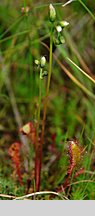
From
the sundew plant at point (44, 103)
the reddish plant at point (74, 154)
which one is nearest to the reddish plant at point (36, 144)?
the sundew plant at point (44, 103)

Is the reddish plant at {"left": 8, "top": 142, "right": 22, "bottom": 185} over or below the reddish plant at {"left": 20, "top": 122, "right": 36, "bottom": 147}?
below

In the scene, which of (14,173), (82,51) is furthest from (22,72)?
(14,173)

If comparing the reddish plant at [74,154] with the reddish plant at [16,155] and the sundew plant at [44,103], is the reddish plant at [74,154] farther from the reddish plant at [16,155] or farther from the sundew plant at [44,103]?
the reddish plant at [16,155]

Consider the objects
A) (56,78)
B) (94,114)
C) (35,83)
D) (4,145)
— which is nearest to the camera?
(94,114)

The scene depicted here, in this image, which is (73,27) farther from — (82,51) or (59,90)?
(59,90)

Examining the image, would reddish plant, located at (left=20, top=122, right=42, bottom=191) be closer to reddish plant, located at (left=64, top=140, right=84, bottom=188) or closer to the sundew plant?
the sundew plant

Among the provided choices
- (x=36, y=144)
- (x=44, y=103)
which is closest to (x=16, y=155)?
(x=36, y=144)

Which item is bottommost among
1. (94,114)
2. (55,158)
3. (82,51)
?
(55,158)

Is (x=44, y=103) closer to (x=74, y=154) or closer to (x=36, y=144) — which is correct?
(x=36, y=144)

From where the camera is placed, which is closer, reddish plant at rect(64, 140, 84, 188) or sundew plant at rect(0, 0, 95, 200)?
reddish plant at rect(64, 140, 84, 188)

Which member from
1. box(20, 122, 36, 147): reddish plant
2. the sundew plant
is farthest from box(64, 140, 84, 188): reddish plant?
box(20, 122, 36, 147): reddish plant

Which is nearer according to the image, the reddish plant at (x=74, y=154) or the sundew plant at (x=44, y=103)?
the reddish plant at (x=74, y=154)
